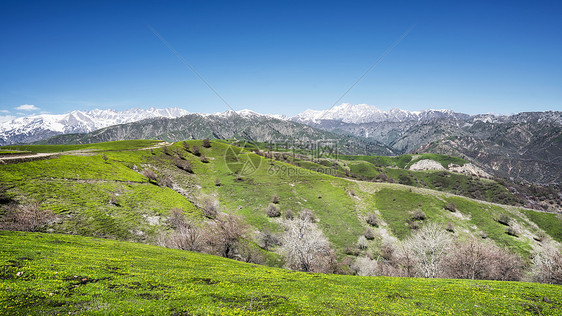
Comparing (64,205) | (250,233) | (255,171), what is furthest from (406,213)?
(64,205)

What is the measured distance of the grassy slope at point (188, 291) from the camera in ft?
48.9

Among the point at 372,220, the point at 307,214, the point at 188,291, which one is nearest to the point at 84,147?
the point at 307,214

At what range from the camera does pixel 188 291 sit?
19188 millimetres

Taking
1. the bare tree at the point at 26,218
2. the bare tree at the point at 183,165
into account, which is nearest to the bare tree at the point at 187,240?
the bare tree at the point at 26,218

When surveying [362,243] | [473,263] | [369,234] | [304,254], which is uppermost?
[473,263]

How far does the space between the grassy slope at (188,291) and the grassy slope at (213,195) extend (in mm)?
18363

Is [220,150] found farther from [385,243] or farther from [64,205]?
[385,243]

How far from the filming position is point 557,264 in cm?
4428

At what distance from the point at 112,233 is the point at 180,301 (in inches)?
1301

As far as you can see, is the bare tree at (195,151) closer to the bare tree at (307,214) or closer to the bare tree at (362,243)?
the bare tree at (307,214)

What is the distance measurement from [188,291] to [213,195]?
2780 inches

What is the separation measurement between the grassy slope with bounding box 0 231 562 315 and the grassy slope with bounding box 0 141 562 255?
18.4 meters

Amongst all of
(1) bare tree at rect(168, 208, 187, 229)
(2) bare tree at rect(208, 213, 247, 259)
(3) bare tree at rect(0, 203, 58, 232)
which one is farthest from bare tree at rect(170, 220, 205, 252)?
(3) bare tree at rect(0, 203, 58, 232)

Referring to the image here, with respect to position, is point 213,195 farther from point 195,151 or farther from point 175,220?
point 195,151
